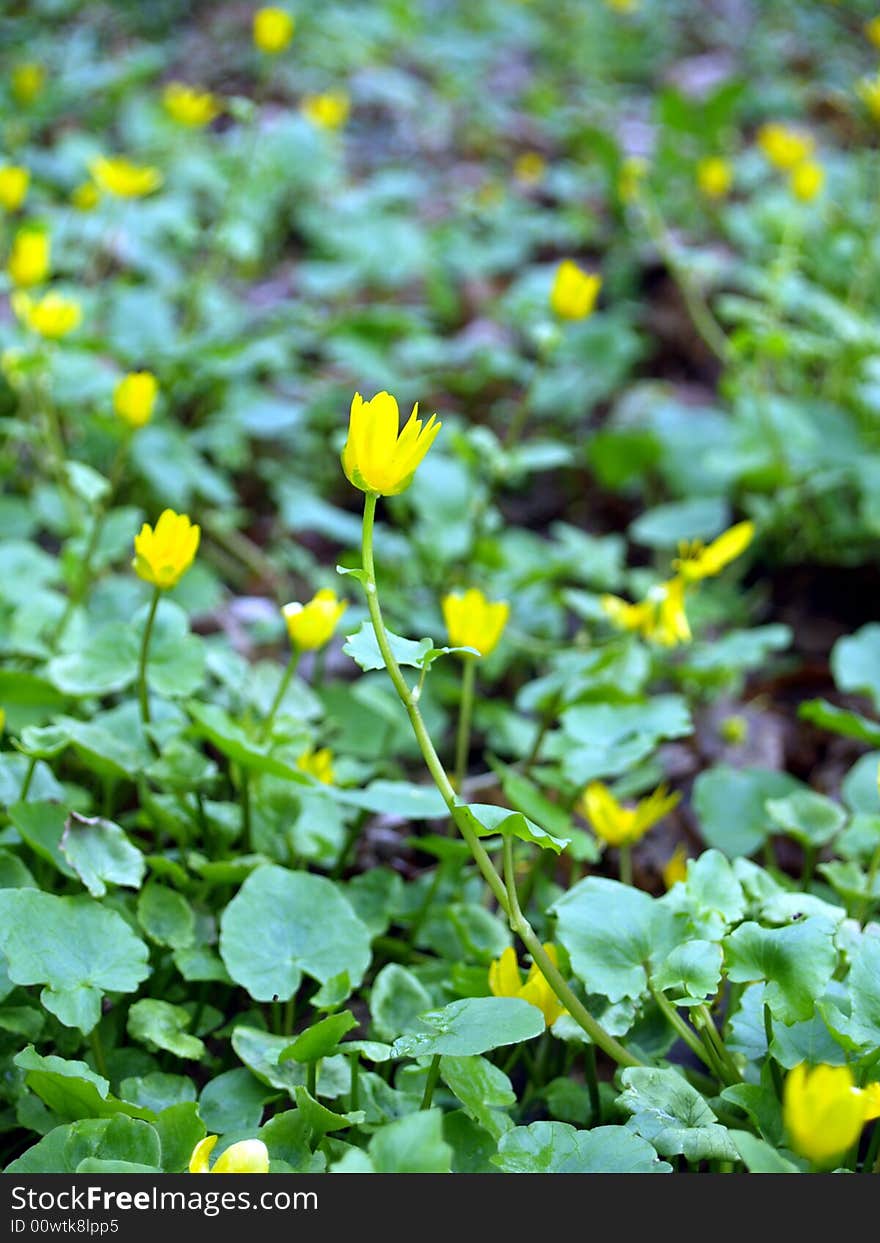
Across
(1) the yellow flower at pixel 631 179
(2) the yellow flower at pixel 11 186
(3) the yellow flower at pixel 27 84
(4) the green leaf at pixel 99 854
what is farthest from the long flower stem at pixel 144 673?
(3) the yellow flower at pixel 27 84

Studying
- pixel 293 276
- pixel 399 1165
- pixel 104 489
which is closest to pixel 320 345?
pixel 293 276

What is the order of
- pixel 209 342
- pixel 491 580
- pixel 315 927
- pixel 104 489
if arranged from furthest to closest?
1. pixel 209 342
2. pixel 491 580
3. pixel 104 489
4. pixel 315 927

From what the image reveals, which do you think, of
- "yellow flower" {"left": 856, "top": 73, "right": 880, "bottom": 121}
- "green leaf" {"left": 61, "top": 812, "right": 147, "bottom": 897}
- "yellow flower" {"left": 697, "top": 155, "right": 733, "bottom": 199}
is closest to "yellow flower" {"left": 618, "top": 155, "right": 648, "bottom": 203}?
"yellow flower" {"left": 697, "top": 155, "right": 733, "bottom": 199}

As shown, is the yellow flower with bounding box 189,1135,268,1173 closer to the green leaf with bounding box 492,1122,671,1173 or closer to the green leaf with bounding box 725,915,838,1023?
the green leaf with bounding box 492,1122,671,1173

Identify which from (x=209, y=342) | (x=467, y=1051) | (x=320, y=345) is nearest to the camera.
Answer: (x=467, y=1051)

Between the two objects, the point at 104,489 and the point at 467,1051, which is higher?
the point at 467,1051

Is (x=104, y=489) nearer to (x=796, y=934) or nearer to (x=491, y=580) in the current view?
(x=491, y=580)

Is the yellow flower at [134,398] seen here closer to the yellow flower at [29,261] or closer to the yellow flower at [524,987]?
the yellow flower at [29,261]
